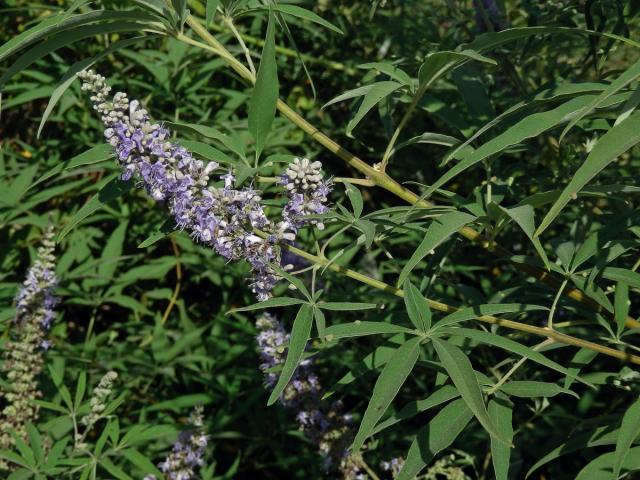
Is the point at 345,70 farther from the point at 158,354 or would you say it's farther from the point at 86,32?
the point at 86,32

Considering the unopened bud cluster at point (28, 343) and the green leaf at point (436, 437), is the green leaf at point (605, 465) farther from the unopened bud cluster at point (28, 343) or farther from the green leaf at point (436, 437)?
the unopened bud cluster at point (28, 343)

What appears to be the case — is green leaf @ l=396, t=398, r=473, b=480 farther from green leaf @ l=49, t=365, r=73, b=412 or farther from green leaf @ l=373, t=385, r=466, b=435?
green leaf @ l=49, t=365, r=73, b=412

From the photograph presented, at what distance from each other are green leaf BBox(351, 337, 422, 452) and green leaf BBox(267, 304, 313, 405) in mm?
158

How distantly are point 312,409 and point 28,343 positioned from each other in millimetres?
1062

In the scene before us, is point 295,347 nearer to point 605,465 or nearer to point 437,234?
point 437,234

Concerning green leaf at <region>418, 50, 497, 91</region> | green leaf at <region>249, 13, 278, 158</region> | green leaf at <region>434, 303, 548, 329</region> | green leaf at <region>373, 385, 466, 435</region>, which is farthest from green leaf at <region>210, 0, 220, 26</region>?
green leaf at <region>373, 385, 466, 435</region>

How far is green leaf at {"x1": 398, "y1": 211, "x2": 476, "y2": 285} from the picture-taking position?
142 cm

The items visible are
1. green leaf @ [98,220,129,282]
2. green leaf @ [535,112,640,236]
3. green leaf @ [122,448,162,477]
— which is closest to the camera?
green leaf @ [535,112,640,236]

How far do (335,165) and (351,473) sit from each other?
228 cm

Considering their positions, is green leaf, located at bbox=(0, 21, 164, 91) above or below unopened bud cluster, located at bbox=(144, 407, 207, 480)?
above

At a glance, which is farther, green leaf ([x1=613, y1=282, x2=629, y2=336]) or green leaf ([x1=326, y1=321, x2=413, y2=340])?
green leaf ([x1=613, y1=282, x2=629, y2=336])

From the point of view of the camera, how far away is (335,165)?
433 cm

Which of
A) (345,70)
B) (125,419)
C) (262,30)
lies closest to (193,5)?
(262,30)

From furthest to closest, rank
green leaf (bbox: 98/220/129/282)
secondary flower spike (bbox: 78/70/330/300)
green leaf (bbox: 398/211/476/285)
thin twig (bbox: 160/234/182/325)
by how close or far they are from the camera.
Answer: thin twig (bbox: 160/234/182/325) → green leaf (bbox: 98/220/129/282) → secondary flower spike (bbox: 78/70/330/300) → green leaf (bbox: 398/211/476/285)
